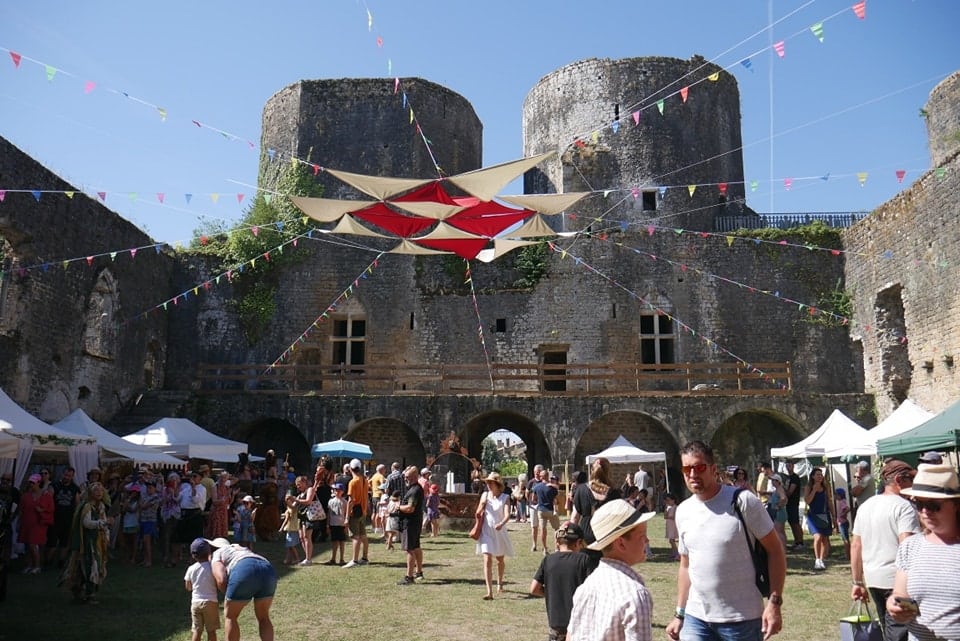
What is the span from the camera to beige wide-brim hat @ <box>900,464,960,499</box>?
10.0 ft

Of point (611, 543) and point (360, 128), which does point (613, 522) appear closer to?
point (611, 543)

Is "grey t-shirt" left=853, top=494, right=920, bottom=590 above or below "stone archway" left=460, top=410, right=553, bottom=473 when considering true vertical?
below

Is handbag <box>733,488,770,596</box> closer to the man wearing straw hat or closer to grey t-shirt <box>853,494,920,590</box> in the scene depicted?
the man wearing straw hat

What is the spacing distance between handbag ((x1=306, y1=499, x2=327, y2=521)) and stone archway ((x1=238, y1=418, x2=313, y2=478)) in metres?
10.8

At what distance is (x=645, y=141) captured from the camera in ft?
78.4

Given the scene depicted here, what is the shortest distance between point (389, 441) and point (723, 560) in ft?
60.4

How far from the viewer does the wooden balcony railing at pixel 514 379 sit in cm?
1934

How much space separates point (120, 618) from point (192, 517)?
3377mm

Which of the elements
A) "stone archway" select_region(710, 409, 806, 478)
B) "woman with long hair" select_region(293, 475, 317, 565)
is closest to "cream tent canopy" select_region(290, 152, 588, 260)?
"woman with long hair" select_region(293, 475, 317, 565)

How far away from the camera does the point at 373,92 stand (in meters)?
23.9

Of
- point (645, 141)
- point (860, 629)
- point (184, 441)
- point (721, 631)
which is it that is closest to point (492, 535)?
point (860, 629)

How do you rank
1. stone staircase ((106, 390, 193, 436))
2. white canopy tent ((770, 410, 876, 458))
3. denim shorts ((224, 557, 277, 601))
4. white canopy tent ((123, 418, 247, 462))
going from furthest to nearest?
1. stone staircase ((106, 390, 193, 436))
2. white canopy tent ((123, 418, 247, 462))
3. white canopy tent ((770, 410, 876, 458))
4. denim shorts ((224, 557, 277, 601))

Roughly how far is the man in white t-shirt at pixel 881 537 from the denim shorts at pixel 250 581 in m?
3.43

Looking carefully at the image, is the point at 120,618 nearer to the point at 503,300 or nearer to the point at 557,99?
the point at 503,300
